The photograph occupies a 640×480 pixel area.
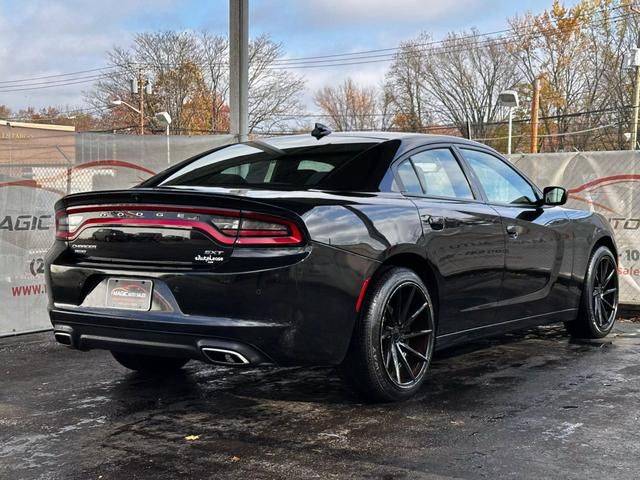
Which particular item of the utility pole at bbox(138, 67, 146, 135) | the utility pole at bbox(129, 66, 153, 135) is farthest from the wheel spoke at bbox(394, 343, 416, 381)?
the utility pole at bbox(129, 66, 153, 135)

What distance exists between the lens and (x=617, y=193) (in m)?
7.89

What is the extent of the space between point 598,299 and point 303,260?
372 centimetres

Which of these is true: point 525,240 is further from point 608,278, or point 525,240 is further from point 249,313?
point 249,313

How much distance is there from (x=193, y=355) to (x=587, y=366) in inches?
120

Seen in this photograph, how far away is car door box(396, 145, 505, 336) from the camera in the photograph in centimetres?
437

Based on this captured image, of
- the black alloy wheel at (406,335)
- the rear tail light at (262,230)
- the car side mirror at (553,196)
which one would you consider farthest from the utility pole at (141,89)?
the rear tail light at (262,230)

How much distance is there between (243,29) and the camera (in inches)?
310

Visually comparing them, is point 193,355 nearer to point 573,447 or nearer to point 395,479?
point 395,479

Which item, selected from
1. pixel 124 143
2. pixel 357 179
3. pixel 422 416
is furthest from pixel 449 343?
pixel 124 143

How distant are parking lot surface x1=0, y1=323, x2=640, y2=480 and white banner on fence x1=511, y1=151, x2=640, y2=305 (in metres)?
2.74

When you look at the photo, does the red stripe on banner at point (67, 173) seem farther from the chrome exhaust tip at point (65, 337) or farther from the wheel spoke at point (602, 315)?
the wheel spoke at point (602, 315)

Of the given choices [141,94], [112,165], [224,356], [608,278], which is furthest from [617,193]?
[141,94]

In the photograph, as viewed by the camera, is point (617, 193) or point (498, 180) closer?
point (498, 180)

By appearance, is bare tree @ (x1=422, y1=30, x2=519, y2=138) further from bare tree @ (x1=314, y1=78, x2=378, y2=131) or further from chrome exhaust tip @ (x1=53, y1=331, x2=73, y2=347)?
chrome exhaust tip @ (x1=53, y1=331, x2=73, y2=347)
